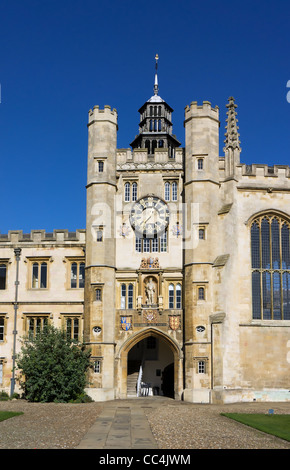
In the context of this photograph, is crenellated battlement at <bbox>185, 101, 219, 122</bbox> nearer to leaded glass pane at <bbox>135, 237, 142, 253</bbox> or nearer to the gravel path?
leaded glass pane at <bbox>135, 237, 142, 253</bbox>

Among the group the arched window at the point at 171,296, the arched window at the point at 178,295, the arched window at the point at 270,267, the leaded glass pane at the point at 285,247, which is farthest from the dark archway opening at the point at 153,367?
the leaded glass pane at the point at 285,247

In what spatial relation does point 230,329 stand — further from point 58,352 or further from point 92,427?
point 92,427

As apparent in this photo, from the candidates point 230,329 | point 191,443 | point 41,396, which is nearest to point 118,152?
point 230,329

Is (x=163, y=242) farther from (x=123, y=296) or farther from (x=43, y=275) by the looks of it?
(x=43, y=275)

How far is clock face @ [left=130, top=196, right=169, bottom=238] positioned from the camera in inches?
1284

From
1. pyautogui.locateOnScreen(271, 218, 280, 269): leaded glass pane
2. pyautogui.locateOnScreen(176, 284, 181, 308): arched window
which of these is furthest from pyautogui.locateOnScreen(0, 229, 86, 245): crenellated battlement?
pyautogui.locateOnScreen(271, 218, 280, 269): leaded glass pane

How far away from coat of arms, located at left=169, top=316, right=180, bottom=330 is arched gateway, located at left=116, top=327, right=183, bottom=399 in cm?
59

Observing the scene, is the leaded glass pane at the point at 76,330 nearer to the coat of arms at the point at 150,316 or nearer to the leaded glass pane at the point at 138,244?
the coat of arms at the point at 150,316

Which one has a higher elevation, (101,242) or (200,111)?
(200,111)

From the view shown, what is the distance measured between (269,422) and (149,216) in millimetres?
16016

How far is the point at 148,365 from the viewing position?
115 ft

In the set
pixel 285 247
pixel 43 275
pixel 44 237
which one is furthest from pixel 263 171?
pixel 43 275

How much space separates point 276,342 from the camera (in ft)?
100

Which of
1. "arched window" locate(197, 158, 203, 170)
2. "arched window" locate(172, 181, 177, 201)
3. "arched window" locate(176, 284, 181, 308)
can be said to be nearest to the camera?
"arched window" locate(176, 284, 181, 308)
